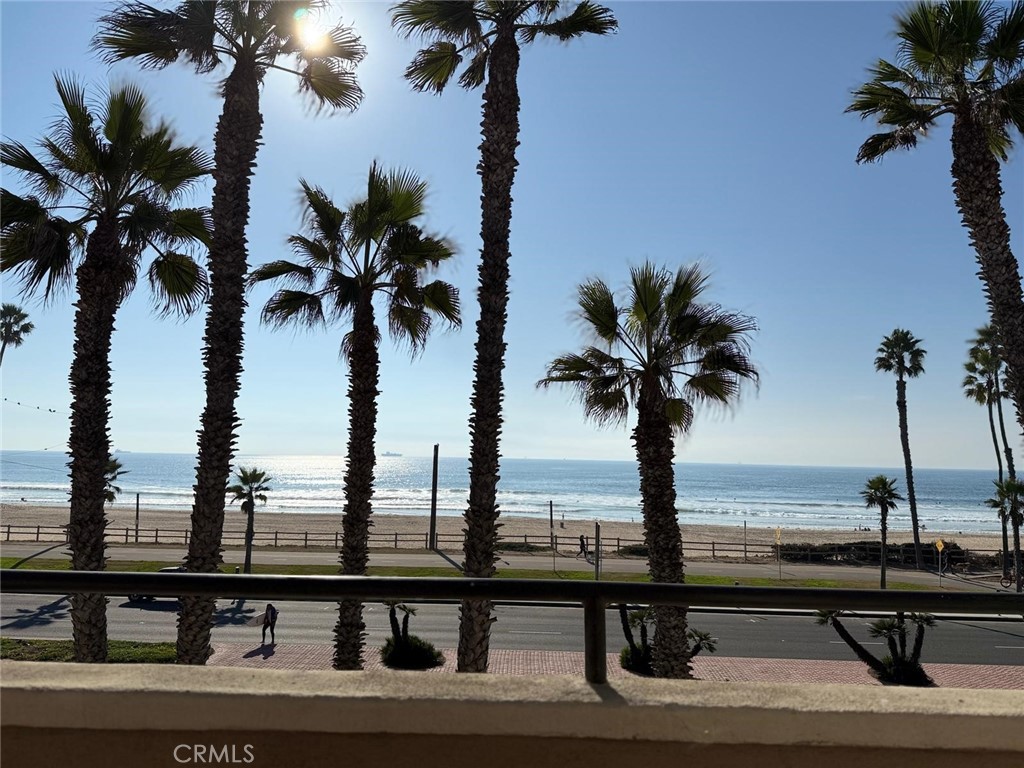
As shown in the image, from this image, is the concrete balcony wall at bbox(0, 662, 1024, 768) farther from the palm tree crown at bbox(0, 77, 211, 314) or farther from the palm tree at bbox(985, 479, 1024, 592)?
the palm tree at bbox(985, 479, 1024, 592)

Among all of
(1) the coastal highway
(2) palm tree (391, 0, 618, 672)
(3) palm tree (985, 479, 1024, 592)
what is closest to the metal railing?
(2) palm tree (391, 0, 618, 672)

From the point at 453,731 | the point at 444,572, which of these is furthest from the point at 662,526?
the point at 444,572

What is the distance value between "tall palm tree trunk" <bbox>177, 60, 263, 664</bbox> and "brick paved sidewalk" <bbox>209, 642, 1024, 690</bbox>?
740 centimetres

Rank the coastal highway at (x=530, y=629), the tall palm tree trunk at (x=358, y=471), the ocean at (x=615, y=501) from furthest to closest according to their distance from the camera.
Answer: the ocean at (x=615, y=501) < the coastal highway at (x=530, y=629) < the tall palm tree trunk at (x=358, y=471)

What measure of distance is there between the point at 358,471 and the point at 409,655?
20.2ft

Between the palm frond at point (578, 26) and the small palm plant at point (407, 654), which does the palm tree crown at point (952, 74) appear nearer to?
the palm frond at point (578, 26)

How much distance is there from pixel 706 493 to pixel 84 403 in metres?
131

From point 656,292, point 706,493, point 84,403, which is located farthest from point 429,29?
point 706,493

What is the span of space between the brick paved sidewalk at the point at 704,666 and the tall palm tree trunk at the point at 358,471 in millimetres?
4769

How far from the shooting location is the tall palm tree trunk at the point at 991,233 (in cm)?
1052

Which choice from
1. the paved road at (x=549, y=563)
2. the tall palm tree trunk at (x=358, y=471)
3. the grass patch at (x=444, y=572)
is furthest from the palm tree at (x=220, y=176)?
the paved road at (x=549, y=563)

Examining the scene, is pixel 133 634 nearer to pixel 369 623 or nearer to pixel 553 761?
pixel 369 623

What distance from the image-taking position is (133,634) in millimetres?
18578

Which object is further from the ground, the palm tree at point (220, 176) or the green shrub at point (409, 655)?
the palm tree at point (220, 176)
